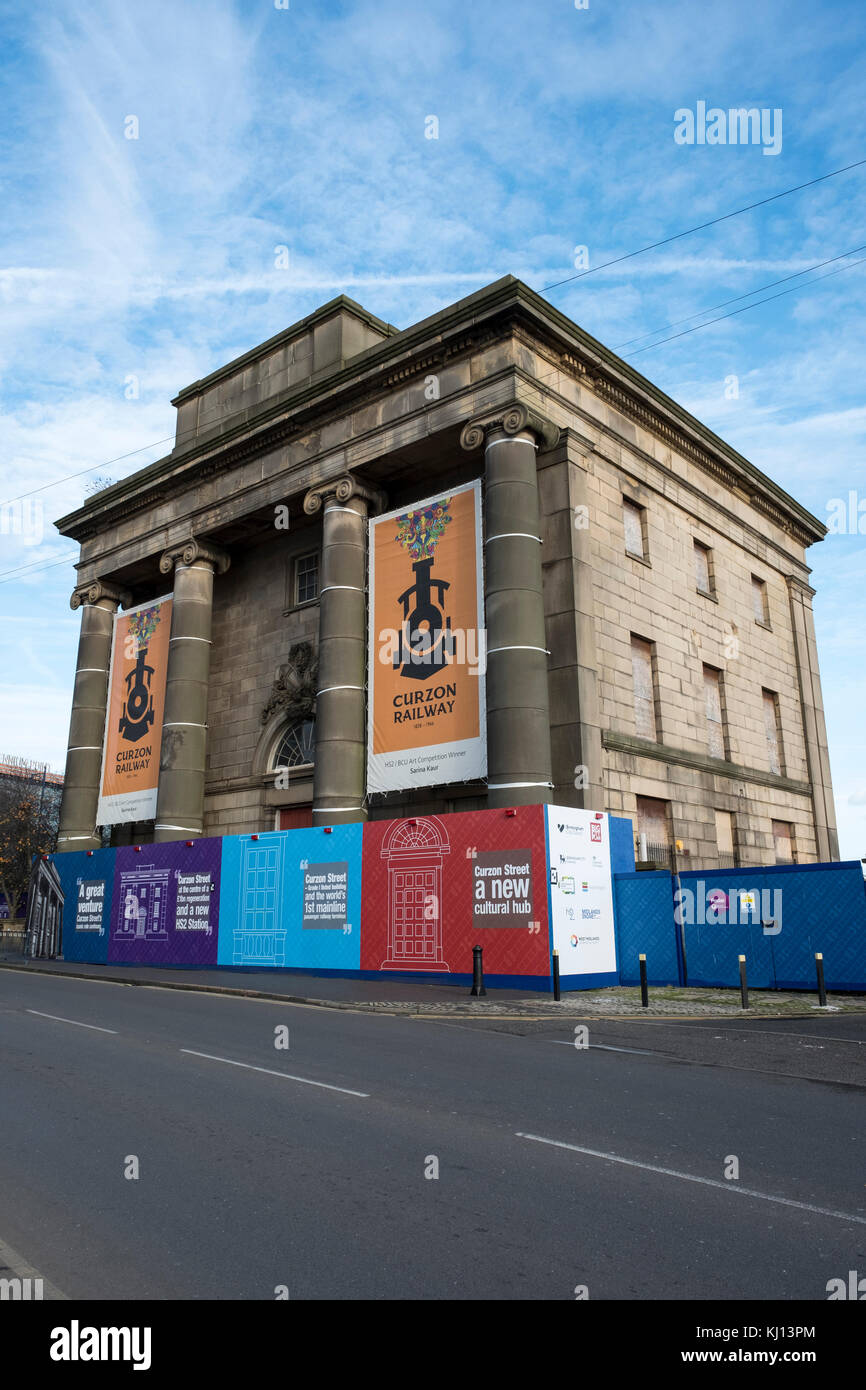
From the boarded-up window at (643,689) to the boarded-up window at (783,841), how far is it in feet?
26.8

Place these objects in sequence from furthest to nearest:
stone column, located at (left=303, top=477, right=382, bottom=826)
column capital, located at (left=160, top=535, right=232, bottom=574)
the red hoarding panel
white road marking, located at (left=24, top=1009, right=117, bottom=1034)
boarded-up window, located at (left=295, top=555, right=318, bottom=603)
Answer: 1. column capital, located at (left=160, top=535, right=232, bottom=574)
2. boarded-up window, located at (left=295, top=555, right=318, bottom=603)
3. stone column, located at (left=303, top=477, right=382, bottom=826)
4. the red hoarding panel
5. white road marking, located at (left=24, top=1009, right=117, bottom=1034)

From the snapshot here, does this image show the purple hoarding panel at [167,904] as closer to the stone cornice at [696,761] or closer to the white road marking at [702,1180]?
the stone cornice at [696,761]

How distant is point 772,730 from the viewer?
34219 mm

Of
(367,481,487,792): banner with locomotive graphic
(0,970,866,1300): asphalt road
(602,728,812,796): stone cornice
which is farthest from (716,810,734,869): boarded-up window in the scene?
(0,970,866,1300): asphalt road

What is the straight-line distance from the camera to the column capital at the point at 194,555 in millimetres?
33281

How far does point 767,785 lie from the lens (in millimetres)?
32188

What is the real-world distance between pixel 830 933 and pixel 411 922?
853cm

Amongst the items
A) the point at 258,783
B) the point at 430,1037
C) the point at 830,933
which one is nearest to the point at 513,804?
the point at 830,933

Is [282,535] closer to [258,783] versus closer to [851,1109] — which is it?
[258,783]

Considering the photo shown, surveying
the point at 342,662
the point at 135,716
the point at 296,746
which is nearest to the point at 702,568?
the point at 342,662

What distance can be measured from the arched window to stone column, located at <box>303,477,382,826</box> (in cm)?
412

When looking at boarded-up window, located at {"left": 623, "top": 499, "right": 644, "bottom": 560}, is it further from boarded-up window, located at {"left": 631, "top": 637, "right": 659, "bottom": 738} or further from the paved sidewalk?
the paved sidewalk

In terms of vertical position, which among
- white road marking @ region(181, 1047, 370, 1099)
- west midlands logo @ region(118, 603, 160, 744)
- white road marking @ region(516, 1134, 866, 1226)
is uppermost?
west midlands logo @ region(118, 603, 160, 744)

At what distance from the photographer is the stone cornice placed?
2500 centimetres
